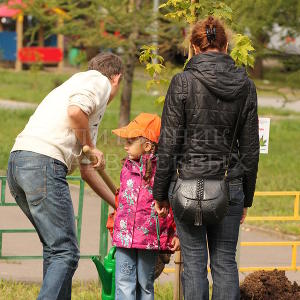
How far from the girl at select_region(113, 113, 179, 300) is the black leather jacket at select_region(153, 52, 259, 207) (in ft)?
1.47

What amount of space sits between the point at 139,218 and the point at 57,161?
0.62 m

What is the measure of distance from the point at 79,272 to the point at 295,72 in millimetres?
5694

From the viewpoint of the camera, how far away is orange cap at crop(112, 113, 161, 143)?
506cm

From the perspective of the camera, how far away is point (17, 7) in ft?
47.4

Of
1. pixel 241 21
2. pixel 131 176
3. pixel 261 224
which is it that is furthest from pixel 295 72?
pixel 131 176

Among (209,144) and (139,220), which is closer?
(209,144)

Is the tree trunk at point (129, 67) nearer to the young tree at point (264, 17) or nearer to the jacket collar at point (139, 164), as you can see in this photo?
the young tree at point (264, 17)

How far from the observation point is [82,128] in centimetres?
468

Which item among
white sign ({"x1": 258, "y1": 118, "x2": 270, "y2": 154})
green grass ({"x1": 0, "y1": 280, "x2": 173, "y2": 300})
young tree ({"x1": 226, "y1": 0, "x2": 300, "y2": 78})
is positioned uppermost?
young tree ({"x1": 226, "y1": 0, "x2": 300, "y2": 78})

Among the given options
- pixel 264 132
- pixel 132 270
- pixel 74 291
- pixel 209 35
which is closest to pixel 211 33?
pixel 209 35

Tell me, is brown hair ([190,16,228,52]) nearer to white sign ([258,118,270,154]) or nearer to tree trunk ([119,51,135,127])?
white sign ([258,118,270,154])

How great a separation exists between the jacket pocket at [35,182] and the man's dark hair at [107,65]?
2.19 ft

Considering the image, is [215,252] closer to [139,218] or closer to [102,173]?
[139,218]

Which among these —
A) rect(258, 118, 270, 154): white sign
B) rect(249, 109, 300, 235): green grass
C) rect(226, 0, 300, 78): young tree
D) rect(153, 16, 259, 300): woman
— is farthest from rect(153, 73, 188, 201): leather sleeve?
rect(226, 0, 300, 78): young tree
